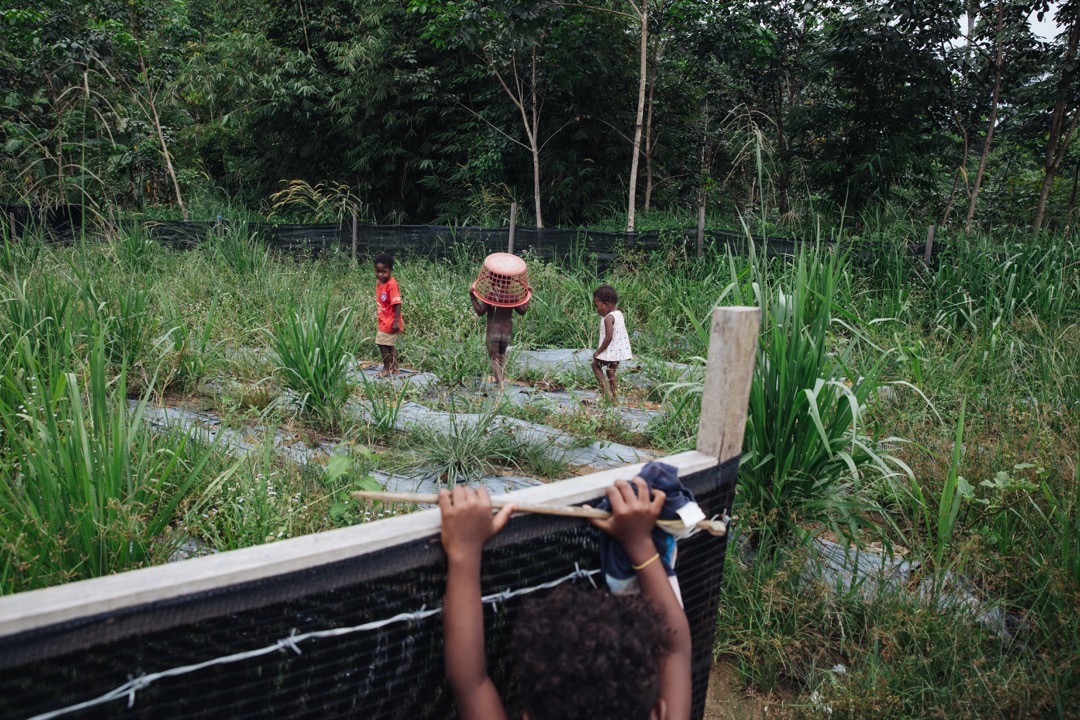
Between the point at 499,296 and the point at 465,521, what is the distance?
4254mm

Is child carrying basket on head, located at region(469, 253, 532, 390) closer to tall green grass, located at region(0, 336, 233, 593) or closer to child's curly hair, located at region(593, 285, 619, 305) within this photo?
child's curly hair, located at region(593, 285, 619, 305)

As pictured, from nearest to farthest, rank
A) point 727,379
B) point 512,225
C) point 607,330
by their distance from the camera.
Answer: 1. point 727,379
2. point 607,330
3. point 512,225

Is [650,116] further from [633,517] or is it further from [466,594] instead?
[466,594]

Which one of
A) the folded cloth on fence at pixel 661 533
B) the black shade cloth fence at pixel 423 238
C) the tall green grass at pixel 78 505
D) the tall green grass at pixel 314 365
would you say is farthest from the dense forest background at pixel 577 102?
the folded cloth on fence at pixel 661 533

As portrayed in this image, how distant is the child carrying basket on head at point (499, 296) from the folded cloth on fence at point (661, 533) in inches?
154

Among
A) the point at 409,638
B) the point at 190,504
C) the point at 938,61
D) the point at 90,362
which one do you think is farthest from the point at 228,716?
the point at 938,61

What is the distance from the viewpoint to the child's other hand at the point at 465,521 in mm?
1338

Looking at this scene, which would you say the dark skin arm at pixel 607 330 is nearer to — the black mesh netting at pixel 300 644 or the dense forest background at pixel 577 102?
the black mesh netting at pixel 300 644

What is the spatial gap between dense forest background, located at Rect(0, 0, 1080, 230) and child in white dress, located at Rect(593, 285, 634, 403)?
16.4 ft

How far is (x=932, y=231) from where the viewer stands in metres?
7.00

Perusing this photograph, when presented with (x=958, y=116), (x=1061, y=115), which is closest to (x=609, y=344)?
(x=1061, y=115)

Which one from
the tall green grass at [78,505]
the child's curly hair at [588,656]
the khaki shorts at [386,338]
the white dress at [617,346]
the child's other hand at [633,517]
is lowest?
the khaki shorts at [386,338]

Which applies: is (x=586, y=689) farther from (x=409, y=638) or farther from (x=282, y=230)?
(x=282, y=230)

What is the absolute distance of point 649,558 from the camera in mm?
1504
